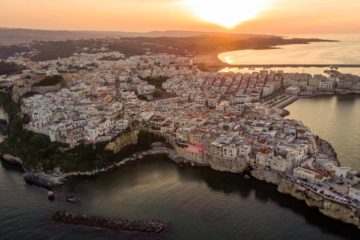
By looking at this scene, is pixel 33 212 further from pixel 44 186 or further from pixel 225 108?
pixel 225 108

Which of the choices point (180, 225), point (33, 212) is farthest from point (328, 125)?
point (33, 212)

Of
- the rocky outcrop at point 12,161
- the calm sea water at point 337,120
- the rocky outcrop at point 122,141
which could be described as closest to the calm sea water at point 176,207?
the rocky outcrop at point 12,161

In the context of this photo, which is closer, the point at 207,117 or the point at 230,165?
the point at 230,165

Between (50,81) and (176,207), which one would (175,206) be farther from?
(50,81)

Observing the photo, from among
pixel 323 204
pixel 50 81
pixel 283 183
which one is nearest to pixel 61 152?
pixel 283 183

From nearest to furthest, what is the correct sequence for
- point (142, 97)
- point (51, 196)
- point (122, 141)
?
point (51, 196), point (122, 141), point (142, 97)

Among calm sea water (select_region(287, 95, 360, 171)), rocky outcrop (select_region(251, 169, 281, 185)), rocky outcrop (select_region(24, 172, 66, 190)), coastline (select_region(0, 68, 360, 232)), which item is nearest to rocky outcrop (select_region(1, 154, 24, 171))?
coastline (select_region(0, 68, 360, 232))

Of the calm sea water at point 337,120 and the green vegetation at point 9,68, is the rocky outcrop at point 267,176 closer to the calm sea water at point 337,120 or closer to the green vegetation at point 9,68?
the calm sea water at point 337,120
